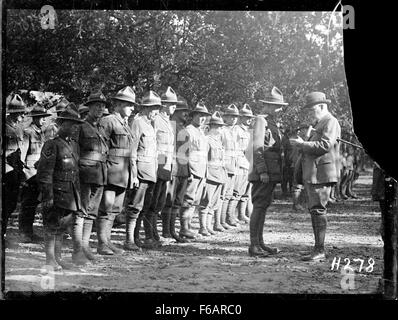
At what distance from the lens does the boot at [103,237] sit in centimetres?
485

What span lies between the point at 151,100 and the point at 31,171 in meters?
1.04

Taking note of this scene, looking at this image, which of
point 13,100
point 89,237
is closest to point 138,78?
point 13,100

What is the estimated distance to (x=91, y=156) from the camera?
4.88 m

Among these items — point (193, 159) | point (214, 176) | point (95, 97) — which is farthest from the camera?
point (214, 176)

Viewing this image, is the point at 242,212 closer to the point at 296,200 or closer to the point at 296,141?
the point at 296,200

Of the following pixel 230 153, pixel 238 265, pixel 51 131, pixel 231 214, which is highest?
pixel 51 131

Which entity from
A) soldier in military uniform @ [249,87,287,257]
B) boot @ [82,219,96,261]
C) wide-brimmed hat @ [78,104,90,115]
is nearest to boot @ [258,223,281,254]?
soldier in military uniform @ [249,87,287,257]

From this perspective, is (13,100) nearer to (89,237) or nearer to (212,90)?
(89,237)

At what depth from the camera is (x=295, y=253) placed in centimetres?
482

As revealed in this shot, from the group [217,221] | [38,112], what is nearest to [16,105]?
[38,112]

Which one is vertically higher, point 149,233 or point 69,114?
point 69,114

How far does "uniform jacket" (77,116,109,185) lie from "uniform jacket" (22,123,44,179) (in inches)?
11.4

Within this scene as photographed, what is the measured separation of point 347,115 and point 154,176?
150cm

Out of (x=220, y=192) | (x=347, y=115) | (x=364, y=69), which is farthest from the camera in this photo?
(x=220, y=192)
